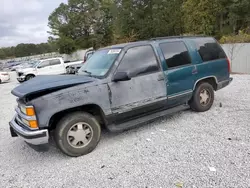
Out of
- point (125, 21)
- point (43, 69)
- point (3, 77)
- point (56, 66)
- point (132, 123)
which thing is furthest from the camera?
point (125, 21)

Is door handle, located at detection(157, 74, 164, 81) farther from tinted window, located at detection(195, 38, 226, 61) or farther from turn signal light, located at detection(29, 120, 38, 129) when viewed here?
turn signal light, located at detection(29, 120, 38, 129)

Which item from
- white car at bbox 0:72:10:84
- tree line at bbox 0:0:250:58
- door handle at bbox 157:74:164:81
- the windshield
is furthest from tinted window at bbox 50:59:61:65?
door handle at bbox 157:74:164:81

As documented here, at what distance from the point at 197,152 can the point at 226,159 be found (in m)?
0.41

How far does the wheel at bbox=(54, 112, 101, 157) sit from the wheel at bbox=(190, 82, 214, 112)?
2.45 metres

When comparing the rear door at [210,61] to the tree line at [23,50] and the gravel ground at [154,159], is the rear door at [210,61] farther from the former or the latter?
the tree line at [23,50]

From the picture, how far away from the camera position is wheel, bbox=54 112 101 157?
324 cm

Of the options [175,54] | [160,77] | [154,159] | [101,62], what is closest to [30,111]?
[101,62]

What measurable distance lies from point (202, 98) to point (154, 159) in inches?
93.9

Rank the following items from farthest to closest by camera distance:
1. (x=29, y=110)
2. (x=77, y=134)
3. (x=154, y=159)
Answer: (x=77, y=134)
(x=154, y=159)
(x=29, y=110)

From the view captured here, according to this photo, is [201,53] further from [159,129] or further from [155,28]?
[155,28]

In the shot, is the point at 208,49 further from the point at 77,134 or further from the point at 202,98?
the point at 77,134

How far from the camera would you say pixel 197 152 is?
3.18 metres

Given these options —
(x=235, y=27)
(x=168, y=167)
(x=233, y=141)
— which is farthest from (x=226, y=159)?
(x=235, y=27)

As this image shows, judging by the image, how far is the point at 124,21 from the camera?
28.8m
